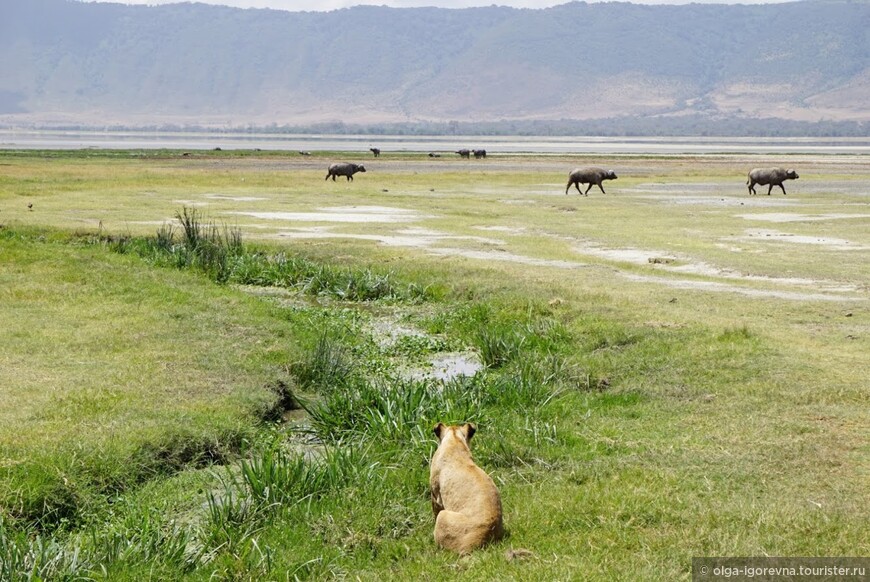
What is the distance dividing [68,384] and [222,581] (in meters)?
4.60

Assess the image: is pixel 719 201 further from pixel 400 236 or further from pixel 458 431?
pixel 458 431

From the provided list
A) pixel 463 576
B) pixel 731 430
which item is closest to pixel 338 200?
pixel 731 430

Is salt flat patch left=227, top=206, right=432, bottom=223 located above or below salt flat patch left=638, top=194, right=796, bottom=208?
below

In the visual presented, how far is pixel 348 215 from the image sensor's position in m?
32.1

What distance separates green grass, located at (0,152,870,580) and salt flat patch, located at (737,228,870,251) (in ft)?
8.82

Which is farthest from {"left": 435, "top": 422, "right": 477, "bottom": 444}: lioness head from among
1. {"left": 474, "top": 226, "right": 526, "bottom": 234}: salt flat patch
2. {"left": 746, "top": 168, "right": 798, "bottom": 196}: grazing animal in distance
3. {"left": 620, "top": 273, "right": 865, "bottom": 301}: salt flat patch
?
{"left": 746, "top": 168, "right": 798, "bottom": 196}: grazing animal in distance

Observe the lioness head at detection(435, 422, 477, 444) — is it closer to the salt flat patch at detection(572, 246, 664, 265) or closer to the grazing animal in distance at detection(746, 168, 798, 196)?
the salt flat patch at detection(572, 246, 664, 265)

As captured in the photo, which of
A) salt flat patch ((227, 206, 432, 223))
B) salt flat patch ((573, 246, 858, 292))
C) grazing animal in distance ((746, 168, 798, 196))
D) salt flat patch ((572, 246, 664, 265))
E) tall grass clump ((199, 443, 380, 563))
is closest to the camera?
tall grass clump ((199, 443, 380, 563))

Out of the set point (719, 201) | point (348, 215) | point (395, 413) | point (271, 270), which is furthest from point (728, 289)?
point (719, 201)

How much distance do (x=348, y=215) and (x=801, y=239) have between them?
43.3ft

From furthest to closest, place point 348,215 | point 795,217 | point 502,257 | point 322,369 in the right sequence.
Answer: point 795,217 → point 348,215 → point 502,257 → point 322,369

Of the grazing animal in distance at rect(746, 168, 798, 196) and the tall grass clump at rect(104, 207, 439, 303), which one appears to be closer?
the tall grass clump at rect(104, 207, 439, 303)

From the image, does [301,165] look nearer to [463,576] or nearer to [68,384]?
[68,384]

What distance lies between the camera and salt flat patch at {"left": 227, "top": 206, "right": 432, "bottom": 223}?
30.5 m
